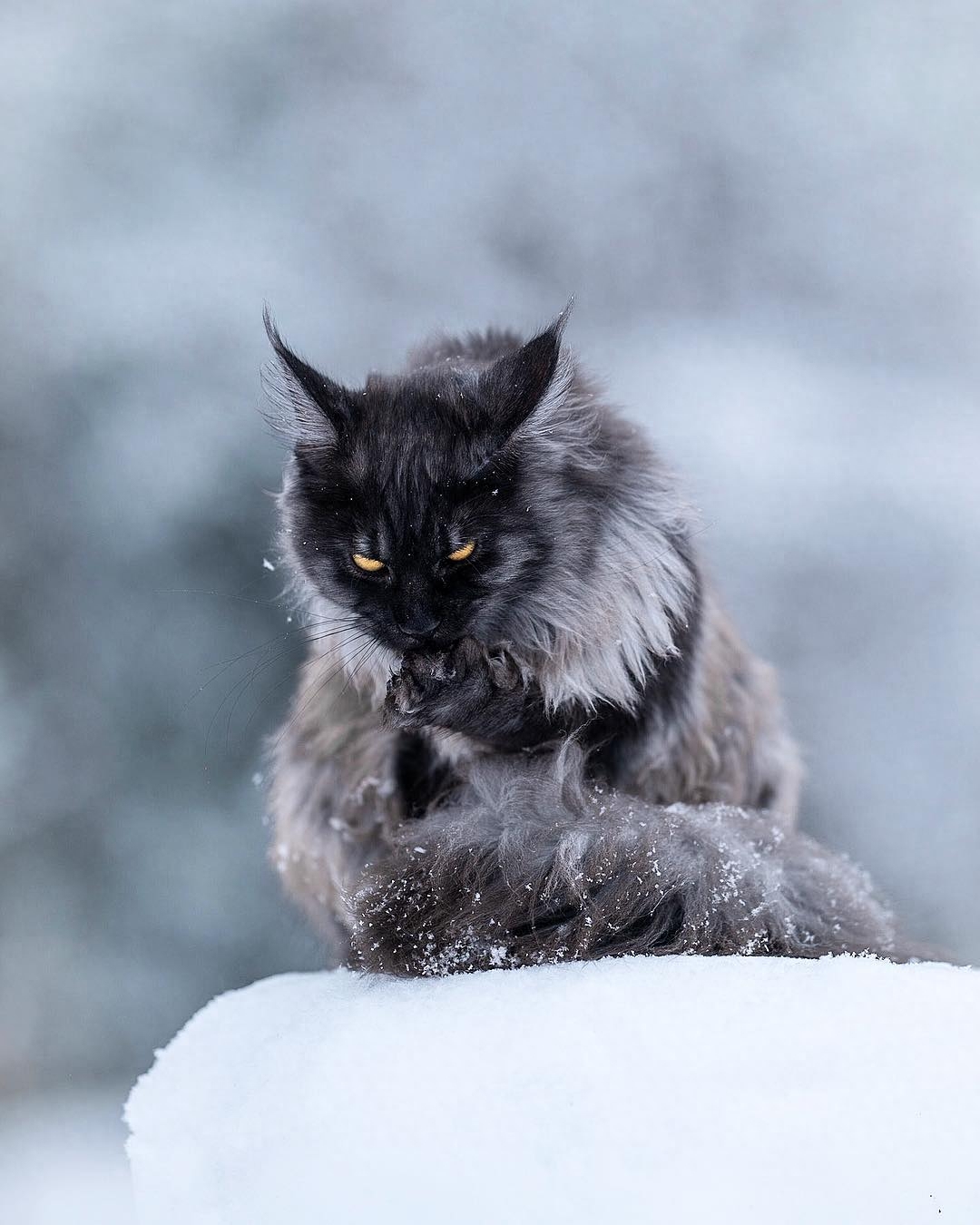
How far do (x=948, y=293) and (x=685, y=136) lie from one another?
1029 mm

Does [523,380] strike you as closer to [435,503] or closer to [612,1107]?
[435,503]

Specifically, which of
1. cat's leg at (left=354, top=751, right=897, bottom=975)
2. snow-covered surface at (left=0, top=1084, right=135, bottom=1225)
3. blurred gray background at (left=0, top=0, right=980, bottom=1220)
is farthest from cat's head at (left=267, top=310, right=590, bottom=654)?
snow-covered surface at (left=0, top=1084, right=135, bottom=1225)

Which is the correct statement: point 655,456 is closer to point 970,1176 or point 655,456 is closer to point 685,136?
point 970,1176

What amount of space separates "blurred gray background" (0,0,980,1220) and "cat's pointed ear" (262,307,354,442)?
1.40 metres

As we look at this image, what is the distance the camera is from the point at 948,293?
3.39 m

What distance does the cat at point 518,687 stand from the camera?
1.32 meters

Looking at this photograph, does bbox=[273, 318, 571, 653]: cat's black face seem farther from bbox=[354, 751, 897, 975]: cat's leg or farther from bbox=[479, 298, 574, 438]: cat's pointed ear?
bbox=[354, 751, 897, 975]: cat's leg

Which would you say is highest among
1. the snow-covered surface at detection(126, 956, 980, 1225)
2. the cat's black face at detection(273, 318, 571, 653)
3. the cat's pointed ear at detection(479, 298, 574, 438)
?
the cat's pointed ear at detection(479, 298, 574, 438)

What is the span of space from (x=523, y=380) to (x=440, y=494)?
0.67ft

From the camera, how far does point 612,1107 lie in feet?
3.35

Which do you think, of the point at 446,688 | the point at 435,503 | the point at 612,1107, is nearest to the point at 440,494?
the point at 435,503

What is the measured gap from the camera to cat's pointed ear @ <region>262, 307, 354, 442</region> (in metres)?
1.54

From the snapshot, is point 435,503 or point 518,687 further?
point 518,687

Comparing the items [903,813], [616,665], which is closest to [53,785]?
[616,665]
